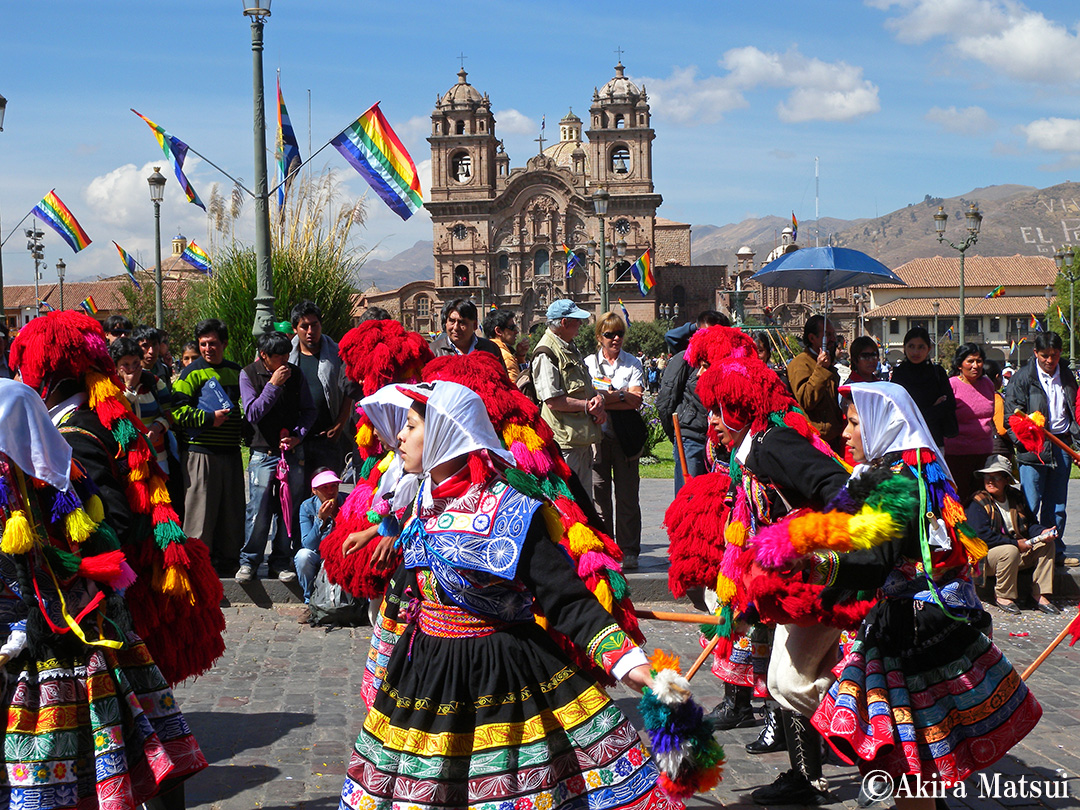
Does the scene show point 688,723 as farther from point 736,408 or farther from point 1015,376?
point 1015,376

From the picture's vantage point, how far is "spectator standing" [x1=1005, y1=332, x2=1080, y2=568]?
27.6 feet

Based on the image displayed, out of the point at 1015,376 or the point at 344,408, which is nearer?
the point at 344,408

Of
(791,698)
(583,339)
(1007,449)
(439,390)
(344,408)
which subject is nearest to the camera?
(439,390)

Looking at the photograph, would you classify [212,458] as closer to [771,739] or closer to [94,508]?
[94,508]

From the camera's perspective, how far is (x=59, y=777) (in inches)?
124

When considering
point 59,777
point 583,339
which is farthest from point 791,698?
point 583,339

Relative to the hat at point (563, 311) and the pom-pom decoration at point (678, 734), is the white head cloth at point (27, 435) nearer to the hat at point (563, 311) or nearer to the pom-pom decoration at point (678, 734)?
the pom-pom decoration at point (678, 734)

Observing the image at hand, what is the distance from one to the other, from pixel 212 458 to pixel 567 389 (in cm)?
263

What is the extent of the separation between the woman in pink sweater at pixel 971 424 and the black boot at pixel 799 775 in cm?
456

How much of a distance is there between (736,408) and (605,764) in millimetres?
1601

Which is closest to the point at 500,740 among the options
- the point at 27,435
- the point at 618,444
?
the point at 27,435

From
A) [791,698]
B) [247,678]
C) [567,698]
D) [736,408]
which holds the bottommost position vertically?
[247,678]

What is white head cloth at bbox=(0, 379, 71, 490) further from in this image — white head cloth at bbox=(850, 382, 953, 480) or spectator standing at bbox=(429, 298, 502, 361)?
Result: spectator standing at bbox=(429, 298, 502, 361)

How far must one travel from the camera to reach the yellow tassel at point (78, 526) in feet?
10.8
